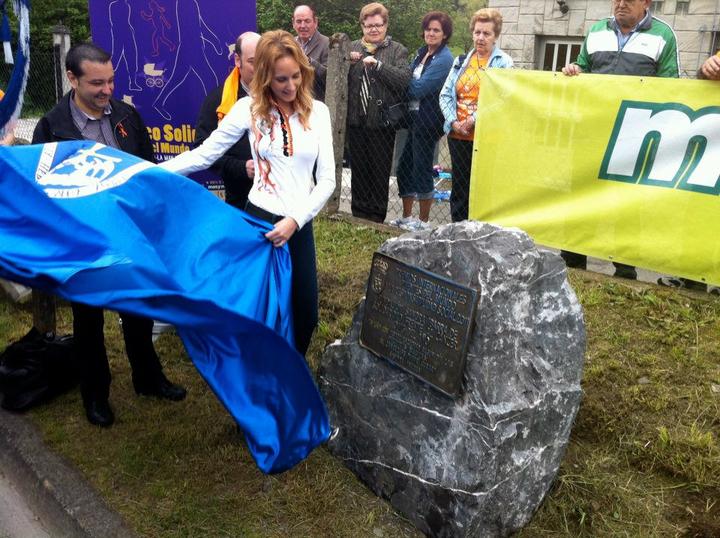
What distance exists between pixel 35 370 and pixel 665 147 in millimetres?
4072

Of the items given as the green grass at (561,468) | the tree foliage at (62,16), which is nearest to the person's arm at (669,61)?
the green grass at (561,468)

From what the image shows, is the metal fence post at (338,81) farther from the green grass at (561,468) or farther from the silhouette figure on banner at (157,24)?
the green grass at (561,468)

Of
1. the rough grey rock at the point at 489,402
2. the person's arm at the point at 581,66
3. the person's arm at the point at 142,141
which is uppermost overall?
the person's arm at the point at 581,66

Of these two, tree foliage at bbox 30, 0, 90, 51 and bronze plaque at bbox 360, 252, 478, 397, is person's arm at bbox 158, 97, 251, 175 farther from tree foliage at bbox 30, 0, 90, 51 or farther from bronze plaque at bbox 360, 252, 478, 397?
tree foliage at bbox 30, 0, 90, 51

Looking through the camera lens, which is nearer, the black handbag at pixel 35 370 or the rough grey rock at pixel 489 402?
Result: the rough grey rock at pixel 489 402

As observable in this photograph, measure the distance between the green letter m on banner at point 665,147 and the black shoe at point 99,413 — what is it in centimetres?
355

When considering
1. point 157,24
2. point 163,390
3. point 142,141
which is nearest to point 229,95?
point 142,141

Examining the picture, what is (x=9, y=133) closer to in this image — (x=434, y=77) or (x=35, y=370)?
(x=35, y=370)

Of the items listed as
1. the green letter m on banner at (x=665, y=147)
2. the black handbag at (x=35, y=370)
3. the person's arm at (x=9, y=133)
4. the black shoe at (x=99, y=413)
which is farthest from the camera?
the green letter m on banner at (x=665, y=147)

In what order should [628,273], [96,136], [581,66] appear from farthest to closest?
[581,66], [628,273], [96,136]

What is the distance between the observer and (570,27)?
14648 millimetres

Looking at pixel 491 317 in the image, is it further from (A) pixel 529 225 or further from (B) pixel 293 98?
(A) pixel 529 225

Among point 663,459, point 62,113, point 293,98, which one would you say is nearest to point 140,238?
point 293,98

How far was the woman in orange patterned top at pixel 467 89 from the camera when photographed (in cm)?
573
